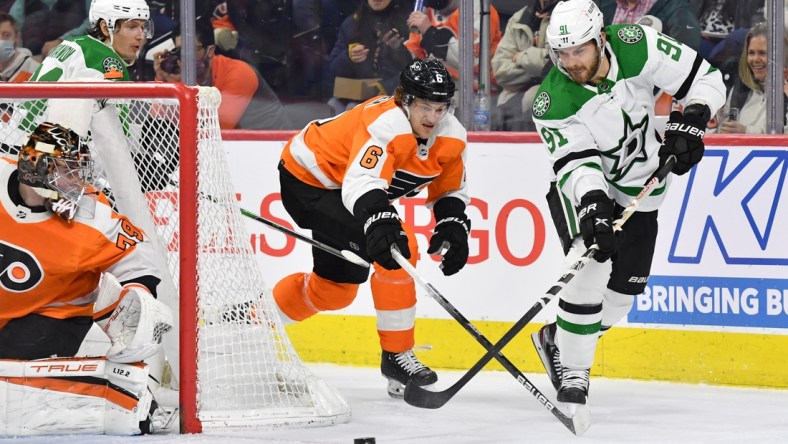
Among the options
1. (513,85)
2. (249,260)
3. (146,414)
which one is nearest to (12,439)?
(146,414)

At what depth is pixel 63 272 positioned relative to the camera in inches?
135

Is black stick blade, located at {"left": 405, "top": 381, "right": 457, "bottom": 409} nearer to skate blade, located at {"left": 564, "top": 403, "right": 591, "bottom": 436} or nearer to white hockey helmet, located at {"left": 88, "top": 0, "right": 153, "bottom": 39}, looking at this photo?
skate blade, located at {"left": 564, "top": 403, "right": 591, "bottom": 436}

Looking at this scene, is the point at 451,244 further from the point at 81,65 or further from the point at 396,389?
the point at 81,65

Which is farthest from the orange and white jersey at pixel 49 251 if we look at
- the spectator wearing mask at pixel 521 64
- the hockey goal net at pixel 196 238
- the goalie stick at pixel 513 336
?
the spectator wearing mask at pixel 521 64

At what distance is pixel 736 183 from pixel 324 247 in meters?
1.33

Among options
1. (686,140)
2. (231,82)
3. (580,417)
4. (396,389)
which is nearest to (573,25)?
(686,140)

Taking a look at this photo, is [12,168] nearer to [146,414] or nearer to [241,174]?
[146,414]

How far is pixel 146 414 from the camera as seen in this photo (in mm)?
3504

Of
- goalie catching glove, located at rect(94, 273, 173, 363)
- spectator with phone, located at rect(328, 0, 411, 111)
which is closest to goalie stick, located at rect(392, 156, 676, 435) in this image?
goalie catching glove, located at rect(94, 273, 173, 363)

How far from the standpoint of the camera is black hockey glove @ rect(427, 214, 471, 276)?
157 inches

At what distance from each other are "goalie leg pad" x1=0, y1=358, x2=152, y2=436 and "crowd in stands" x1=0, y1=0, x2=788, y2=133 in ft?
6.23

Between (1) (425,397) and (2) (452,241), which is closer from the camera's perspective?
(1) (425,397)

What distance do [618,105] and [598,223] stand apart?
40 cm

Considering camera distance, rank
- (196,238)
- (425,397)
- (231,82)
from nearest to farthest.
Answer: (196,238), (425,397), (231,82)
